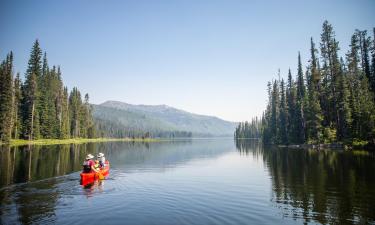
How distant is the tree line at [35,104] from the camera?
244 ft

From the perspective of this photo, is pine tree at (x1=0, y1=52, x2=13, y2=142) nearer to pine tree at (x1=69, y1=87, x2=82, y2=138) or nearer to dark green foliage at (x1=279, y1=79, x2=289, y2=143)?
pine tree at (x1=69, y1=87, x2=82, y2=138)

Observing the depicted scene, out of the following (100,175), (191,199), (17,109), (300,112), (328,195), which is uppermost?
(17,109)

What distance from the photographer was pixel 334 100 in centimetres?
6931

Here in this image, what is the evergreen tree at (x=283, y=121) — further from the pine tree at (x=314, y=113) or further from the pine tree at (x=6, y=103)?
the pine tree at (x=6, y=103)

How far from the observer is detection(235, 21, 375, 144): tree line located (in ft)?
188

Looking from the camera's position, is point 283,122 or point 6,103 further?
point 283,122

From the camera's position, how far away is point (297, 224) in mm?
13938

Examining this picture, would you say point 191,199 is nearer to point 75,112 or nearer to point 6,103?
point 6,103

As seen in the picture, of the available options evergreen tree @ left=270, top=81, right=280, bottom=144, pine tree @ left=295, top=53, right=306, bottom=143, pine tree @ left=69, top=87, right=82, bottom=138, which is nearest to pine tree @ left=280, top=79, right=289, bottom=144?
evergreen tree @ left=270, top=81, right=280, bottom=144

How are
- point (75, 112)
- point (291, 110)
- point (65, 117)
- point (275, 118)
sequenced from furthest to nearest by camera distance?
point (75, 112) → point (65, 117) → point (275, 118) → point (291, 110)

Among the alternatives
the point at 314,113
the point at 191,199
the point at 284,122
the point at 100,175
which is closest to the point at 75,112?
the point at 284,122

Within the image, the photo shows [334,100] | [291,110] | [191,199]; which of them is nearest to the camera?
[191,199]

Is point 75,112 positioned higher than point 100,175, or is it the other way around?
point 75,112

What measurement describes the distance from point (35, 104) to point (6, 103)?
746 inches
